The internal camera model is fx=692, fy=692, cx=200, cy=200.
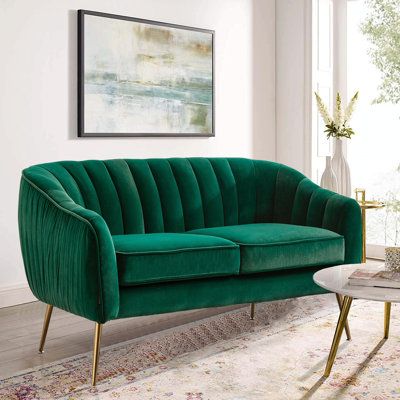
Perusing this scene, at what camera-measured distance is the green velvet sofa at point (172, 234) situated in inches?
104

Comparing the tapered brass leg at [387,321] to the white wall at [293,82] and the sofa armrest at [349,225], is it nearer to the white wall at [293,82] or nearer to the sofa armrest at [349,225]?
the sofa armrest at [349,225]

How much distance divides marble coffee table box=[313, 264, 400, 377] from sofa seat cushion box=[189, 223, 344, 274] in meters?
0.36

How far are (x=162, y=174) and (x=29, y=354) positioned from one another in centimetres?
114

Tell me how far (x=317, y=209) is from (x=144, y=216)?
899 mm

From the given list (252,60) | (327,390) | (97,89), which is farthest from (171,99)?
(327,390)

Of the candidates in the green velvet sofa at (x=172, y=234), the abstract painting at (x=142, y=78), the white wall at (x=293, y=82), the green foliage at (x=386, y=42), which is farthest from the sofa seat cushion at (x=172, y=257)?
the green foliage at (x=386, y=42)

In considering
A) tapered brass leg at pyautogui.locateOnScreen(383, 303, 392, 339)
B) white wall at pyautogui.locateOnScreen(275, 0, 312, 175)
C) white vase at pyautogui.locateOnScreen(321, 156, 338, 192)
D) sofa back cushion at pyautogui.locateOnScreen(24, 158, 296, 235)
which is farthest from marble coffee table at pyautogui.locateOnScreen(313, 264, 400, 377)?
white wall at pyautogui.locateOnScreen(275, 0, 312, 175)

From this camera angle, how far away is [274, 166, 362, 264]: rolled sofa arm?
341 cm

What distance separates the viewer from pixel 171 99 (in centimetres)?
471

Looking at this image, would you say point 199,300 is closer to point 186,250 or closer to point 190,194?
point 186,250

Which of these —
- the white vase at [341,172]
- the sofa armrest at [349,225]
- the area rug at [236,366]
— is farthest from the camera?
the white vase at [341,172]

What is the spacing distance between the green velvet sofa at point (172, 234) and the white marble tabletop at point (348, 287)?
433 mm

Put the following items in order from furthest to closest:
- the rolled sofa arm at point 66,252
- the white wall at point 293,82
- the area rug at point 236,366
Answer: the white wall at point 293,82
the rolled sofa arm at point 66,252
the area rug at point 236,366

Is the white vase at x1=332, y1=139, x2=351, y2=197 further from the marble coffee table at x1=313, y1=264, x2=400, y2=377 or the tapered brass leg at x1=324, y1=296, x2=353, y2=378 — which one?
the tapered brass leg at x1=324, y1=296, x2=353, y2=378
